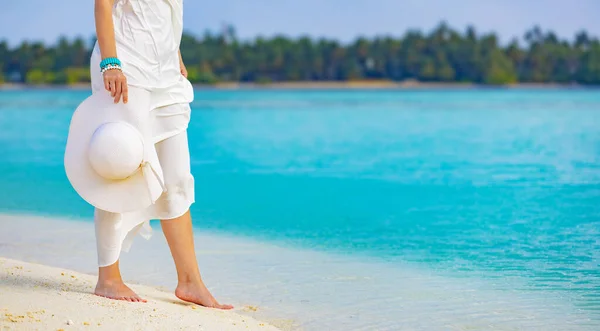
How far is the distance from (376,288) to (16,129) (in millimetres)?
18913

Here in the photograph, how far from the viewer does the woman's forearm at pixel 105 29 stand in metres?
3.07

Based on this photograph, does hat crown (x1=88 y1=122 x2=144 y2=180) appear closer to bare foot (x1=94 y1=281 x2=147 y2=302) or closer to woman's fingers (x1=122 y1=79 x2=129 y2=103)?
woman's fingers (x1=122 y1=79 x2=129 y2=103)

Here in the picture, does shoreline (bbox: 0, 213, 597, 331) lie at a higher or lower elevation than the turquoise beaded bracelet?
lower

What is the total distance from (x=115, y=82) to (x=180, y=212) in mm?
566

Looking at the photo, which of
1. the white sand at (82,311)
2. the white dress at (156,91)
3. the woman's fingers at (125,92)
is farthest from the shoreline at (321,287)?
the woman's fingers at (125,92)

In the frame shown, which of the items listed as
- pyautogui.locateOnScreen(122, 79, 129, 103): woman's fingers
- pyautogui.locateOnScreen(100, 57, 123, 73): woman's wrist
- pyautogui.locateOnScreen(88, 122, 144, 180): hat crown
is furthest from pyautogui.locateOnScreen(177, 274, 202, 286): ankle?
pyautogui.locateOnScreen(100, 57, 123, 73): woman's wrist

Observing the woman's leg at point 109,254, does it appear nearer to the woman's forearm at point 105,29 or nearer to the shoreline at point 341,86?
the woman's forearm at point 105,29

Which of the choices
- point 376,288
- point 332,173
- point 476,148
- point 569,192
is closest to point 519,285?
point 376,288

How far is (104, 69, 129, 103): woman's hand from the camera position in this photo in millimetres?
3055

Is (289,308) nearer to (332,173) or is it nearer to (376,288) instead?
(376,288)

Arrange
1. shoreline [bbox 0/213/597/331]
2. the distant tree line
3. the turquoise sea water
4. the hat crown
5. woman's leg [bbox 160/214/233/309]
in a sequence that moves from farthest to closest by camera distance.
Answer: the distant tree line < the turquoise sea water < shoreline [bbox 0/213/597/331] < woman's leg [bbox 160/214/233/309] < the hat crown

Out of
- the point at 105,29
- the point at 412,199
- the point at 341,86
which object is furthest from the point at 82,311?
the point at 341,86

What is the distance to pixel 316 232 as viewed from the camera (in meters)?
6.11

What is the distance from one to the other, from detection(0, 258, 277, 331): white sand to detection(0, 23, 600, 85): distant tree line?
101642mm
